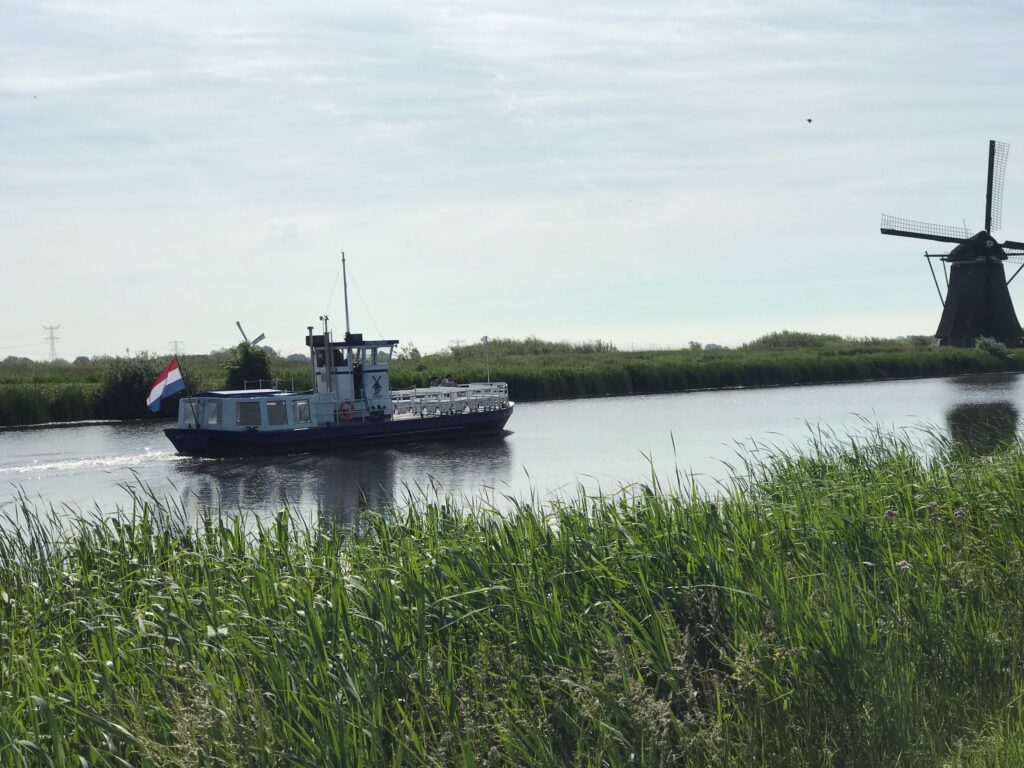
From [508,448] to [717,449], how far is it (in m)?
9.61

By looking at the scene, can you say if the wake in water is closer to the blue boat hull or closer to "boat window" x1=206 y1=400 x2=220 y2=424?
the blue boat hull

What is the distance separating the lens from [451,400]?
40.2 m

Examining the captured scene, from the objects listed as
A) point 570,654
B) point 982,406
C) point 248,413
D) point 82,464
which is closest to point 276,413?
point 248,413

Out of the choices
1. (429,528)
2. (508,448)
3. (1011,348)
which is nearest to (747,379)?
(1011,348)

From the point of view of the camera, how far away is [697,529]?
7555mm

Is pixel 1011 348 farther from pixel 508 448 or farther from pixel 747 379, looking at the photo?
pixel 508 448

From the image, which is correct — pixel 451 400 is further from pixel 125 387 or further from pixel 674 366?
pixel 674 366

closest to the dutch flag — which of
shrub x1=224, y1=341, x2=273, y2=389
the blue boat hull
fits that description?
the blue boat hull

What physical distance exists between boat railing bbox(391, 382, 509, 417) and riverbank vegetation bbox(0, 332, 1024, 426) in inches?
221

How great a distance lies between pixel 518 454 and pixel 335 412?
8925mm

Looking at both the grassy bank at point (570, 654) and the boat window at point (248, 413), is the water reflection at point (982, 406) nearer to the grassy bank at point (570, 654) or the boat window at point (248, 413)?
the grassy bank at point (570, 654)

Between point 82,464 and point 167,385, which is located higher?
point 167,385

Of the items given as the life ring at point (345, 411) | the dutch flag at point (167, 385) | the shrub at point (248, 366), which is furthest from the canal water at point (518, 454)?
the shrub at point (248, 366)

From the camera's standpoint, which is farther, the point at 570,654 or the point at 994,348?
the point at 994,348
